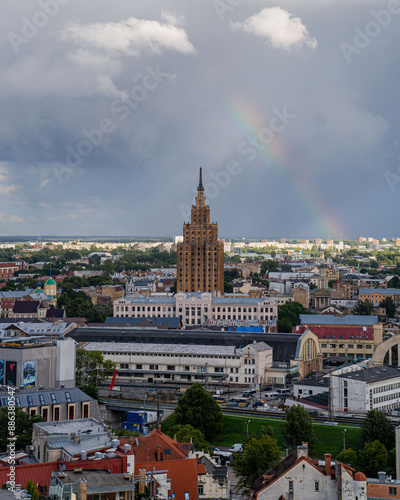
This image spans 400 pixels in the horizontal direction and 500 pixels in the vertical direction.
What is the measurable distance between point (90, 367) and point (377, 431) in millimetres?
28172

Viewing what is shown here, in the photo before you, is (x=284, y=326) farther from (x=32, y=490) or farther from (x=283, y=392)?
(x=32, y=490)

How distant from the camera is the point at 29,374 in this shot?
54.5 meters

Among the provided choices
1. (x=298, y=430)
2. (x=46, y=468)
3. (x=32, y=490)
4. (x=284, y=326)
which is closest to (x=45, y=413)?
(x=298, y=430)

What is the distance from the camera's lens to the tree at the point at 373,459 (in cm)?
4031

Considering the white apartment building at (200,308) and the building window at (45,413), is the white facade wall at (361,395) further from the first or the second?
the white apartment building at (200,308)

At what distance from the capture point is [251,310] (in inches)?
4112

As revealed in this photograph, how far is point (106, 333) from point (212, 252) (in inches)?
1928

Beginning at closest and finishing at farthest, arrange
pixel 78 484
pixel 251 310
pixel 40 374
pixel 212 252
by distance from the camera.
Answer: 1. pixel 78 484
2. pixel 40 374
3. pixel 251 310
4. pixel 212 252

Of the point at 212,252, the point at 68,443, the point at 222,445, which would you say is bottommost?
the point at 222,445

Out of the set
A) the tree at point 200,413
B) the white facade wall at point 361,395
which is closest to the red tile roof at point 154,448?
the tree at point 200,413

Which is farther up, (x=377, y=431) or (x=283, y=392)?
(x=283, y=392)

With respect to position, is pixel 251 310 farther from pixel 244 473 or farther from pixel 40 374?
pixel 244 473

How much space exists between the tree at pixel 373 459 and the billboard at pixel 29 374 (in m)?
24.4

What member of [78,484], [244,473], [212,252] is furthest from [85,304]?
[78,484]
